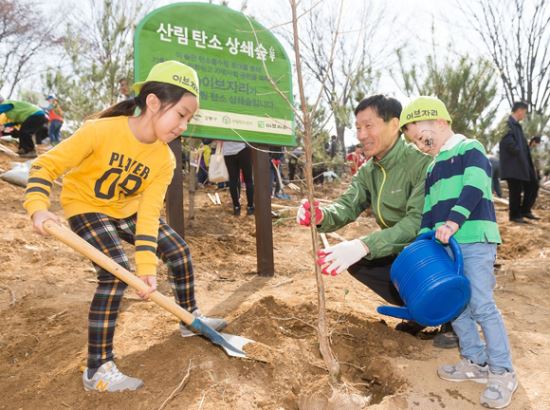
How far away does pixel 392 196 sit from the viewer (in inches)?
102

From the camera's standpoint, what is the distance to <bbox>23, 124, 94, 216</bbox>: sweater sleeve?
1.85m

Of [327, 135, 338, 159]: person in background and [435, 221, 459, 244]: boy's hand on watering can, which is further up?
[435, 221, 459, 244]: boy's hand on watering can

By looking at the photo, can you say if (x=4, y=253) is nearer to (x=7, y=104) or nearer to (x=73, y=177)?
(x=73, y=177)

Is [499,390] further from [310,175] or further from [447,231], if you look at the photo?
[310,175]

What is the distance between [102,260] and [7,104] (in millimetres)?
7131

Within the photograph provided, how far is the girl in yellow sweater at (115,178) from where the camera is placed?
6.52ft

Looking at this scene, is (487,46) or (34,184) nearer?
(34,184)

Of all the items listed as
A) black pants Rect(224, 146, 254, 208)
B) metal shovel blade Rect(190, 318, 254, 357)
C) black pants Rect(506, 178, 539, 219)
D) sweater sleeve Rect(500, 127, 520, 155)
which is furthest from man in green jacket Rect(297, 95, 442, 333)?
black pants Rect(506, 178, 539, 219)

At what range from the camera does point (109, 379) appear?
199 cm

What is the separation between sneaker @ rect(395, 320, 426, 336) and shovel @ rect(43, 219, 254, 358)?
1.05m

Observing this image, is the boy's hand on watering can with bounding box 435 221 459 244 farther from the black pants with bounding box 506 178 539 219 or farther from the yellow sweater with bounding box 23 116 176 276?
the black pants with bounding box 506 178 539 219

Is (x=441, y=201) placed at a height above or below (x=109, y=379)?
above

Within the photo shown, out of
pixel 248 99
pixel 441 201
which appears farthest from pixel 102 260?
pixel 248 99

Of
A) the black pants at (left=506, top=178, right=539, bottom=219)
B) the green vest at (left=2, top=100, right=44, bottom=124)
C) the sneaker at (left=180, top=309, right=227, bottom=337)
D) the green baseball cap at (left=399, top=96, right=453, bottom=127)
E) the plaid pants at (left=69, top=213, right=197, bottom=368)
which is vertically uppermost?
the green vest at (left=2, top=100, right=44, bottom=124)
